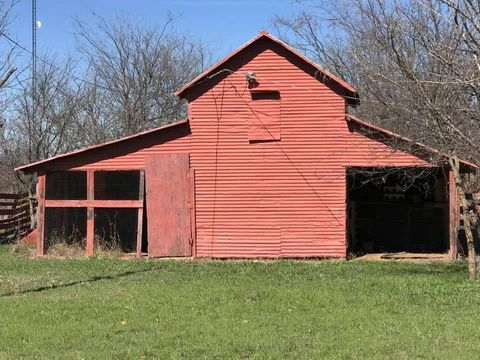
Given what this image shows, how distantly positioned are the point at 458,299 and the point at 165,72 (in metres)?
22.8

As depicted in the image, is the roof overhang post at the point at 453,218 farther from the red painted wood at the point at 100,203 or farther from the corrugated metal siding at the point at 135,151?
the red painted wood at the point at 100,203

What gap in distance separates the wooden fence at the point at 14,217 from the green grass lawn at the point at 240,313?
29.8 feet

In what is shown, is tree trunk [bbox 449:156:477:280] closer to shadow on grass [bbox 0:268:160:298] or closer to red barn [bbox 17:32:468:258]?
red barn [bbox 17:32:468:258]

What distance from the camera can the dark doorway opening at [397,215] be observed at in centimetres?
1920

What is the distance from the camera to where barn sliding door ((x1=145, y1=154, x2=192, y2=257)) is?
1659 centimetres

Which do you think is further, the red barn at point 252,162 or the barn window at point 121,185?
the barn window at point 121,185

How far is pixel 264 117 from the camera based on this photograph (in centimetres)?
1639

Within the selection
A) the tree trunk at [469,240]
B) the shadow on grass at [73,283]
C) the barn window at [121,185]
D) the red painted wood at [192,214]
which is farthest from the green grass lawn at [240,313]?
the barn window at [121,185]

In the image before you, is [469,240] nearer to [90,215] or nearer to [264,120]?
[264,120]

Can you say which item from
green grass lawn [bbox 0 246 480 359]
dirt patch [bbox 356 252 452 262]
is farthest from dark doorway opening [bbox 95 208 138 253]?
dirt patch [bbox 356 252 452 262]

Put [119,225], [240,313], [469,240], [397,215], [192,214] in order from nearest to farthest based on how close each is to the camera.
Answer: [240,313] → [469,240] → [192,214] → [397,215] → [119,225]

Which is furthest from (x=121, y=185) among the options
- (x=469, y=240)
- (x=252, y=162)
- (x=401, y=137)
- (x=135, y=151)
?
(x=469, y=240)

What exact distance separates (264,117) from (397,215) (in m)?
6.38

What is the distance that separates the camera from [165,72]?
1190 inches
